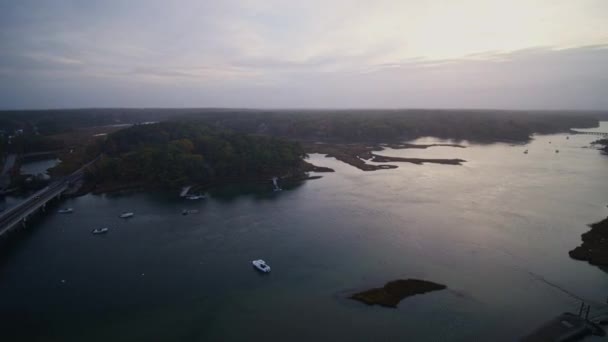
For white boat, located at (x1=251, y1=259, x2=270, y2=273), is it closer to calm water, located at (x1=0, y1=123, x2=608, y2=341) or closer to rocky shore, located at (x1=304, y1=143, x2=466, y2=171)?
calm water, located at (x1=0, y1=123, x2=608, y2=341)

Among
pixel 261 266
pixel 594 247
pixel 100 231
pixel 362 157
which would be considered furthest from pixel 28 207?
pixel 362 157

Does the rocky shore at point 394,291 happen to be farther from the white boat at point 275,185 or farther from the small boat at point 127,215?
the small boat at point 127,215

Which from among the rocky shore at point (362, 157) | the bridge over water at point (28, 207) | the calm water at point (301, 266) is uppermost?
the rocky shore at point (362, 157)

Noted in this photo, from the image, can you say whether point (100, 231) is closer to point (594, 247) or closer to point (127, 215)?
point (127, 215)

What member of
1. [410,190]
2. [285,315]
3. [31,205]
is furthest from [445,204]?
[31,205]

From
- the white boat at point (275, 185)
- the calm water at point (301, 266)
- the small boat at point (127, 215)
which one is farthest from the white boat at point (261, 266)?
the white boat at point (275, 185)
